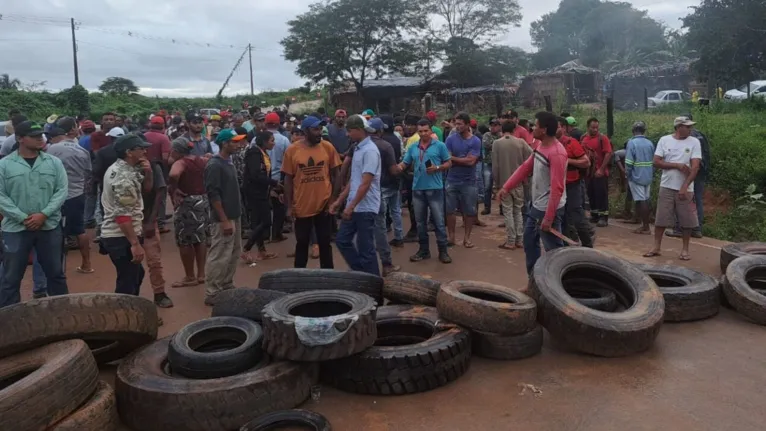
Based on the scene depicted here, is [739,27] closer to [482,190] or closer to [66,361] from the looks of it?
[482,190]

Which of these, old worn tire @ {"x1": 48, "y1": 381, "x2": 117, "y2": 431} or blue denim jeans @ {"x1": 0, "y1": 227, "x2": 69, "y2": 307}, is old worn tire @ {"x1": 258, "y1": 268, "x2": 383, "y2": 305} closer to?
old worn tire @ {"x1": 48, "y1": 381, "x2": 117, "y2": 431}

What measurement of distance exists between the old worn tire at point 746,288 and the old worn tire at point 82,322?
5075 millimetres

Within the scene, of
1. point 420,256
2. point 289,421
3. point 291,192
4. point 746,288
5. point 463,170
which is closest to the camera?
point 289,421

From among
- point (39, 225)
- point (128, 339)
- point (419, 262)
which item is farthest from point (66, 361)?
point (419, 262)

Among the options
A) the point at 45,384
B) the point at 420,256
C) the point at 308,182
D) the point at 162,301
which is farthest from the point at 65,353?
the point at 420,256

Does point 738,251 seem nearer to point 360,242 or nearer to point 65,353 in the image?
point 360,242

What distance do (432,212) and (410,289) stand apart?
107 inches

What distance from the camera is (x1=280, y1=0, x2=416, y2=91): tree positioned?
1483 inches

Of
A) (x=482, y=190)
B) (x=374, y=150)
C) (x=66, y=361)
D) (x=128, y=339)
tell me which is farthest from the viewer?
(x=482, y=190)

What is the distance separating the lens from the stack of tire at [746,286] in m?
4.94

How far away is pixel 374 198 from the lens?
232 inches

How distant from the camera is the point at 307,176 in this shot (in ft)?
19.2

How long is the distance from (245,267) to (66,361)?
4056 mm

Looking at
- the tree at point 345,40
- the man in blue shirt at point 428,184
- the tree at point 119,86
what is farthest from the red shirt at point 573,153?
the tree at point 119,86
